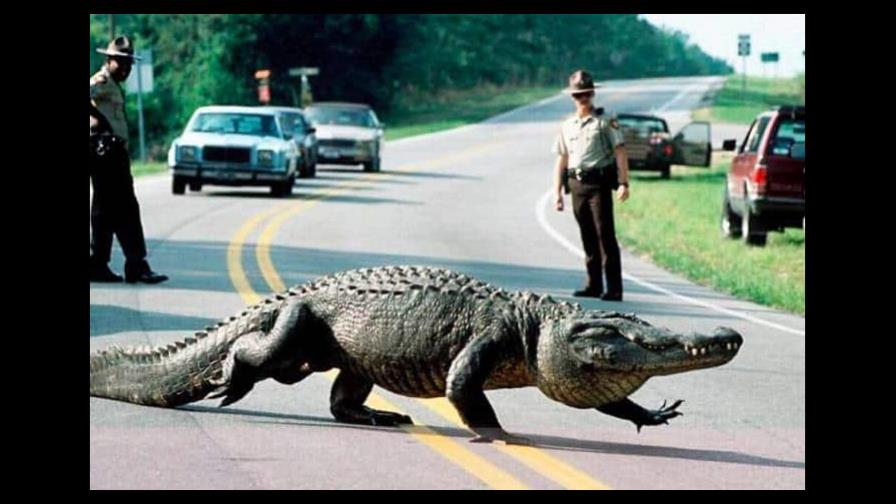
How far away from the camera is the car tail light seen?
25.4 metres

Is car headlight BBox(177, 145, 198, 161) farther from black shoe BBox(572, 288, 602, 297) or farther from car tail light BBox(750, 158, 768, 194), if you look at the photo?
black shoe BBox(572, 288, 602, 297)

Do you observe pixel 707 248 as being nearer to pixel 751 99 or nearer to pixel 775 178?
pixel 775 178

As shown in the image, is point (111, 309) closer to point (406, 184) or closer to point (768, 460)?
point (768, 460)

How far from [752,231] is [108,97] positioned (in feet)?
39.5

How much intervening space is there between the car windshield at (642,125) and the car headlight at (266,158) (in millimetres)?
14265

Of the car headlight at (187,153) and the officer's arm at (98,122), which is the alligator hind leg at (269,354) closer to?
the officer's arm at (98,122)

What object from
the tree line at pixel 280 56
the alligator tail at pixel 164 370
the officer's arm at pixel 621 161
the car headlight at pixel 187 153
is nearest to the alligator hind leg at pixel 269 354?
the alligator tail at pixel 164 370

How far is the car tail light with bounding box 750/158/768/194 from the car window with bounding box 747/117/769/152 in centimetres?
64

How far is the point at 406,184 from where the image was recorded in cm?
4078

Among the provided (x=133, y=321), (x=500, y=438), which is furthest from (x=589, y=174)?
(x=500, y=438)

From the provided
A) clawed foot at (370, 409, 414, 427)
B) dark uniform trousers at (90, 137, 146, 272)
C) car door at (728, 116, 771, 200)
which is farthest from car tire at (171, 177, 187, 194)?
clawed foot at (370, 409, 414, 427)

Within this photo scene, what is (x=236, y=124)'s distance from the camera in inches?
1398

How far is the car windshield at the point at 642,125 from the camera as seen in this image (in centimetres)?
4688

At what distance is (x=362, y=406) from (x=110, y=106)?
754 cm
